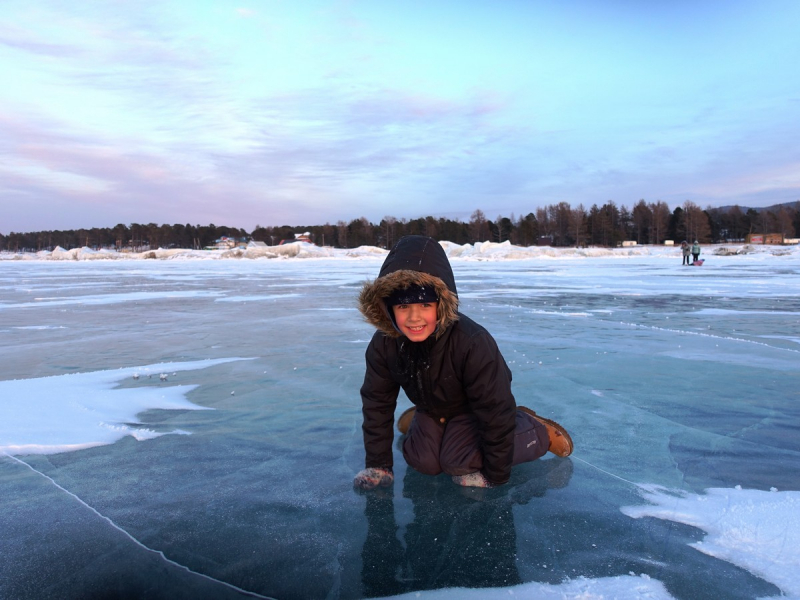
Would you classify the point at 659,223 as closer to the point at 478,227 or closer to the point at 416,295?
the point at 478,227

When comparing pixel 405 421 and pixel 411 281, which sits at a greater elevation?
pixel 411 281

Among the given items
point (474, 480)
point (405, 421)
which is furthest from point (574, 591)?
point (405, 421)

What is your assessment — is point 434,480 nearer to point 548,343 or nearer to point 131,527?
point 131,527

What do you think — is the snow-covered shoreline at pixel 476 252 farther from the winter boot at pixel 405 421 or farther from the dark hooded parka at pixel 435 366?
the dark hooded parka at pixel 435 366

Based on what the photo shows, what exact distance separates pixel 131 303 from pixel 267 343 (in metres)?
6.11

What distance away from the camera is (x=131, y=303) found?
34.6 ft

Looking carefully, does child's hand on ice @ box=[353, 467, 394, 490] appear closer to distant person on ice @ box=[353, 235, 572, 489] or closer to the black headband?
distant person on ice @ box=[353, 235, 572, 489]

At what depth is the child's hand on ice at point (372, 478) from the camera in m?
2.30

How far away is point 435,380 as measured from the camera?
2355 millimetres

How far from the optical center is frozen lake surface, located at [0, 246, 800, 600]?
5.49 feet

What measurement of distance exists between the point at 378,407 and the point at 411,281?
0.61m

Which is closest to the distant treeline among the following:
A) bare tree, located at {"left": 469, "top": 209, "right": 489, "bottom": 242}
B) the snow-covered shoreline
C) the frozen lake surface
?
bare tree, located at {"left": 469, "top": 209, "right": 489, "bottom": 242}

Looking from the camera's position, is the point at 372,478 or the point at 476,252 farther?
the point at 476,252

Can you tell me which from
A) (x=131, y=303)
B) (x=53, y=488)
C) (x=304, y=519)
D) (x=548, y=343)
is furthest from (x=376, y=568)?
(x=131, y=303)
